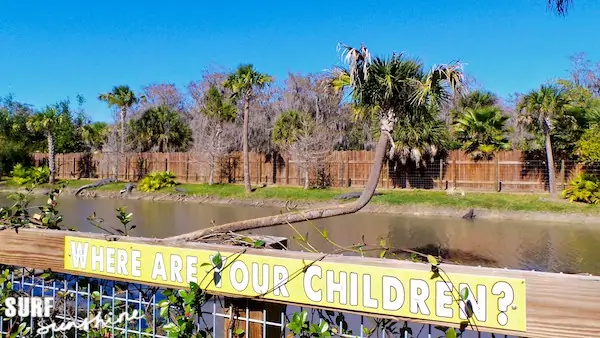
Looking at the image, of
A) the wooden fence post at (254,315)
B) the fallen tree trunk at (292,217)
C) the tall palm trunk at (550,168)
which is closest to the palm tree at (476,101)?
the tall palm trunk at (550,168)

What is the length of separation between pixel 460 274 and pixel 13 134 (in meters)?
46.6

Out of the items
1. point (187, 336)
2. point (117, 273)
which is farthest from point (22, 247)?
point (187, 336)

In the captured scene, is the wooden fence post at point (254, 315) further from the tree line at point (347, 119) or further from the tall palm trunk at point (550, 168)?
the tall palm trunk at point (550, 168)

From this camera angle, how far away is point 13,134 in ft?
134

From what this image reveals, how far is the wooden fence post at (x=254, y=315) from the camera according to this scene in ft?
6.29

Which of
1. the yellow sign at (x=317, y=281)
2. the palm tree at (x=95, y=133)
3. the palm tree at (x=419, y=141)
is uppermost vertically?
the palm tree at (x=95, y=133)

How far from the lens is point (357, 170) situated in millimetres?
26891

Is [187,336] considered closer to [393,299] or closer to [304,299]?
[304,299]

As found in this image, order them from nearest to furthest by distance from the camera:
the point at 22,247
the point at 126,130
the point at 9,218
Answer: the point at 22,247, the point at 9,218, the point at 126,130

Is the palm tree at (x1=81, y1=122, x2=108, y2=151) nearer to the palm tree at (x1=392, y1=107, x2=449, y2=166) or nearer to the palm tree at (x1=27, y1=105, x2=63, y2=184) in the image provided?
the palm tree at (x1=27, y1=105, x2=63, y2=184)

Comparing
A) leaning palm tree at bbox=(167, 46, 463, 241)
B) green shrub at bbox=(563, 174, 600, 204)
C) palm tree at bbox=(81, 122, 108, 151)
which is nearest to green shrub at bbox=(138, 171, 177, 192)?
palm tree at bbox=(81, 122, 108, 151)

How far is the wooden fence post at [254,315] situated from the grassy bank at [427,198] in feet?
62.2

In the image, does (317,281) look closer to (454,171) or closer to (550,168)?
(550,168)

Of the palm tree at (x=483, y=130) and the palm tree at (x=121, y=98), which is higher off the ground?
the palm tree at (x=121, y=98)
